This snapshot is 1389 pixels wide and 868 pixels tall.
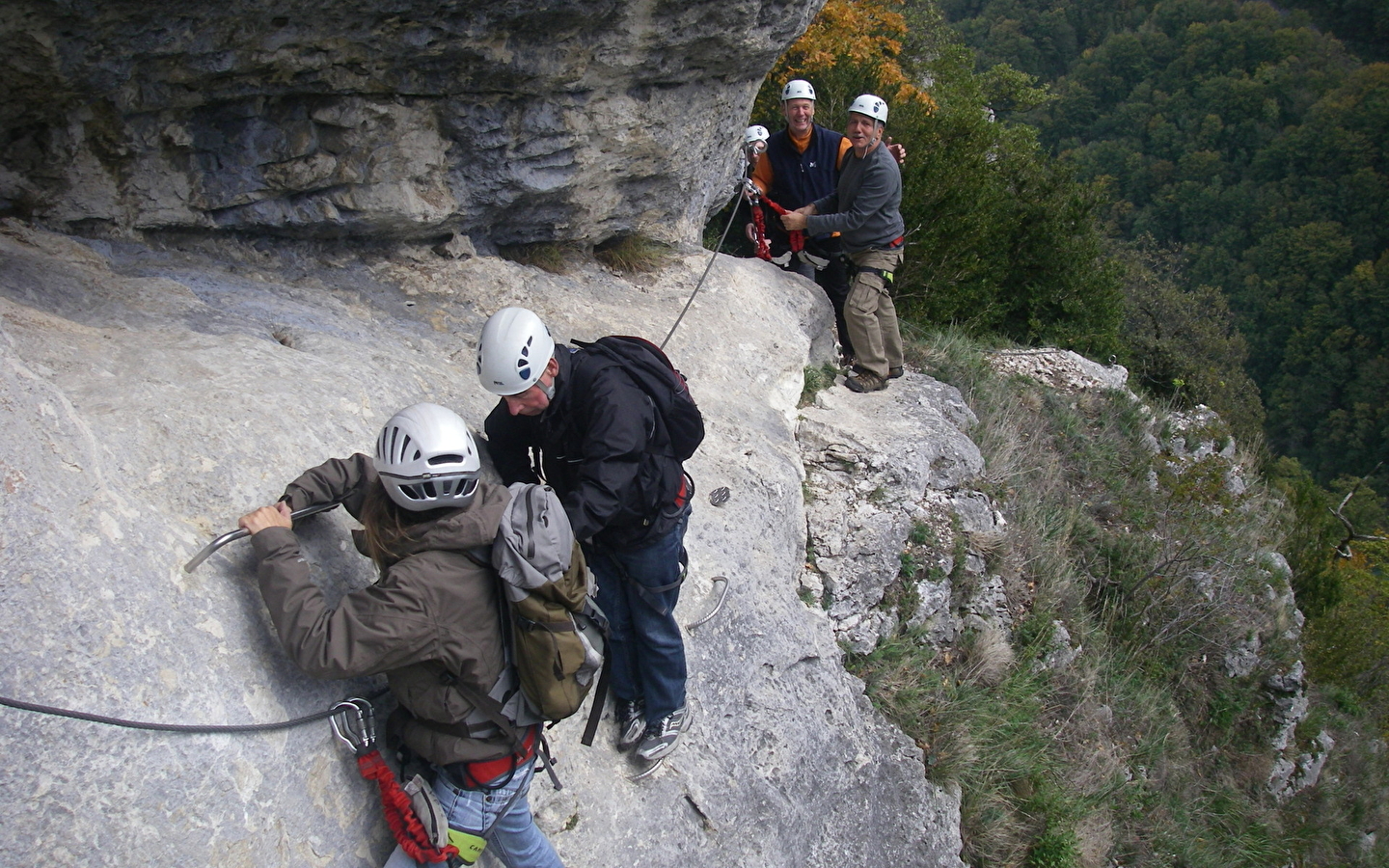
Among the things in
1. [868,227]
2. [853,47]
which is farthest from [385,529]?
[853,47]

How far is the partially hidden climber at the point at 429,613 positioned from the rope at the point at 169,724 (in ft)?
0.95

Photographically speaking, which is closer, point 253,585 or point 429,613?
point 429,613

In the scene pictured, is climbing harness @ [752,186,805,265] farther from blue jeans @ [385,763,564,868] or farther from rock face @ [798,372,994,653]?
blue jeans @ [385,763,564,868]

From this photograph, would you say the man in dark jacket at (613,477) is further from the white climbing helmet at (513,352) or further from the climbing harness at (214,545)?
the climbing harness at (214,545)

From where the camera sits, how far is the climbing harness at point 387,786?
2.72m

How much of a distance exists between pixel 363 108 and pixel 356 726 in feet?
10.4

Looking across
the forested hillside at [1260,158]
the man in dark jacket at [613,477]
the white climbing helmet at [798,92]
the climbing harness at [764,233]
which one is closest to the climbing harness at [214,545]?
the man in dark jacket at [613,477]

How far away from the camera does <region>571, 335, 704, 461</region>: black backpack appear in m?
3.32

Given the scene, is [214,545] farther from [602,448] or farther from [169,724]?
[602,448]

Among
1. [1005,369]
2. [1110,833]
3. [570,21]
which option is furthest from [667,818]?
[1005,369]

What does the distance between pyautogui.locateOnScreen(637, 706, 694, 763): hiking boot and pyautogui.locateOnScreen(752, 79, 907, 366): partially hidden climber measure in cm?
418

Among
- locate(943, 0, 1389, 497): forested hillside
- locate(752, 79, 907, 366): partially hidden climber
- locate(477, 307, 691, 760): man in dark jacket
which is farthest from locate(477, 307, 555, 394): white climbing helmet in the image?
locate(943, 0, 1389, 497): forested hillside

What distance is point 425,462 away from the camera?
8.50 feet

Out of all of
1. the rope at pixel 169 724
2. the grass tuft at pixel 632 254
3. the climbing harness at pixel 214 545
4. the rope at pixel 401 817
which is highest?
the climbing harness at pixel 214 545
